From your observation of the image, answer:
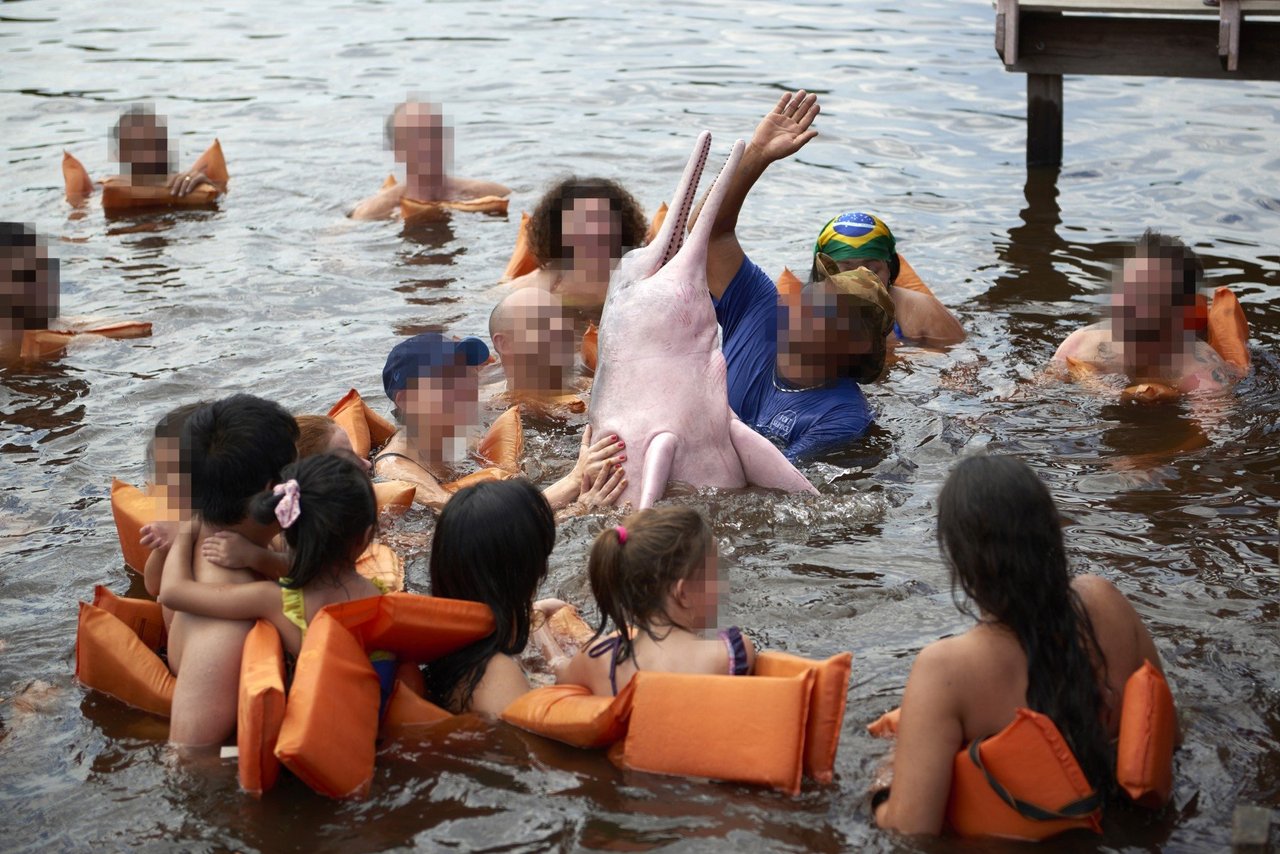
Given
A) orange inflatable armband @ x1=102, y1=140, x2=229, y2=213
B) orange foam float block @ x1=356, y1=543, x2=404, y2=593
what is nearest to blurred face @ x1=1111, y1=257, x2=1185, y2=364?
orange foam float block @ x1=356, y1=543, x2=404, y2=593

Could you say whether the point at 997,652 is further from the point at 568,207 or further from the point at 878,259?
the point at 568,207

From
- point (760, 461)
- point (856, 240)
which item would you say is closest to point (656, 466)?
point (760, 461)

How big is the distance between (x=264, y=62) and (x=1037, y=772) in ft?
51.2

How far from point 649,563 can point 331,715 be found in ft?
3.43

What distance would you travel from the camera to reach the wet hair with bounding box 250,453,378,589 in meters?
4.34

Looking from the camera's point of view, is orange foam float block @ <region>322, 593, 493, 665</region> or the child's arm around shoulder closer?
orange foam float block @ <region>322, 593, 493, 665</region>

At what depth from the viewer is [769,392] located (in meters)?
6.89

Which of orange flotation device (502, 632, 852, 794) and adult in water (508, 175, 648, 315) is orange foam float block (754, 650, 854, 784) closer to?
orange flotation device (502, 632, 852, 794)

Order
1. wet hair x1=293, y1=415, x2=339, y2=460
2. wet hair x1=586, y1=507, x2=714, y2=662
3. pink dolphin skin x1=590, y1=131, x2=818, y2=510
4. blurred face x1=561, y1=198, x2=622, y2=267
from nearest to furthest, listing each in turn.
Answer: wet hair x1=586, y1=507, x2=714, y2=662 → wet hair x1=293, y1=415, x2=339, y2=460 → pink dolphin skin x1=590, y1=131, x2=818, y2=510 → blurred face x1=561, y1=198, x2=622, y2=267

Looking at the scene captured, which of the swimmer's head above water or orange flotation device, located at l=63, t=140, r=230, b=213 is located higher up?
orange flotation device, located at l=63, t=140, r=230, b=213

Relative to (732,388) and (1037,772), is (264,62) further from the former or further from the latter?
(1037,772)

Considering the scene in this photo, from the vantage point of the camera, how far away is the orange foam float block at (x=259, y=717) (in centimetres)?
415

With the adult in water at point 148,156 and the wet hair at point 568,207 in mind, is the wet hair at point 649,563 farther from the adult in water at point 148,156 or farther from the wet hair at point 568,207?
the adult in water at point 148,156

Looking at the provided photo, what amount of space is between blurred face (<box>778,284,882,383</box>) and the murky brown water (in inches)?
19.5
